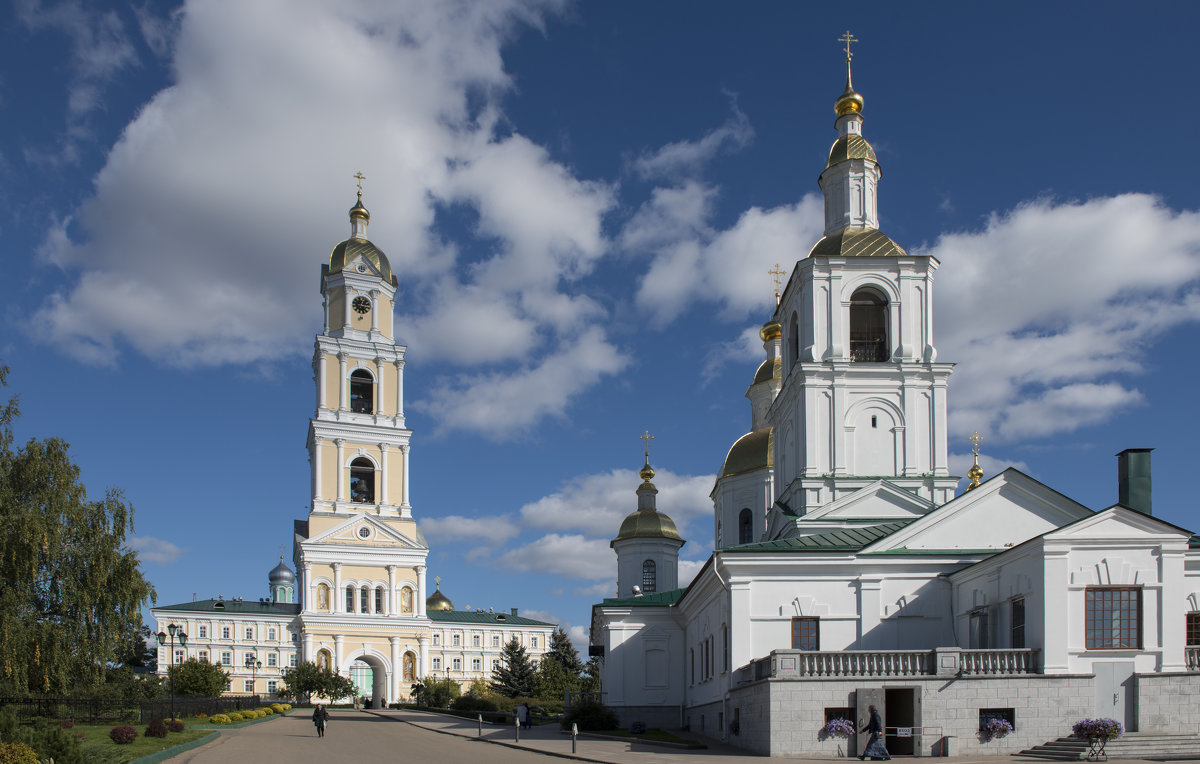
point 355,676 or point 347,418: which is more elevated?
point 347,418

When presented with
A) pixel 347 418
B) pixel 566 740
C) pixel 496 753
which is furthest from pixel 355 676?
pixel 496 753

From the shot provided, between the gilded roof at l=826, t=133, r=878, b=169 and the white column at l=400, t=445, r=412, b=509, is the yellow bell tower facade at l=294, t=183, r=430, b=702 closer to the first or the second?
the white column at l=400, t=445, r=412, b=509

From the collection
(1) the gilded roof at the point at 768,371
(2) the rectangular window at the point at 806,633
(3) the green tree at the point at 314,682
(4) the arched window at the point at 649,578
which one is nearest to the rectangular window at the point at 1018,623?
(2) the rectangular window at the point at 806,633

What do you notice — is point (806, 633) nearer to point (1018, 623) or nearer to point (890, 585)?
point (890, 585)

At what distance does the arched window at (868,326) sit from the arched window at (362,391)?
150 feet

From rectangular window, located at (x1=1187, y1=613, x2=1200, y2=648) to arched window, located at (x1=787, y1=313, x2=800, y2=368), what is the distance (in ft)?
55.7

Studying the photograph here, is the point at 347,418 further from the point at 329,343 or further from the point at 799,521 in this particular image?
the point at 799,521

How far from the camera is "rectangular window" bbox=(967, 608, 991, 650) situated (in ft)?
87.4

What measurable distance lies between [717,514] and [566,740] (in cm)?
2554

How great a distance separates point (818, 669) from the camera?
23.8 metres

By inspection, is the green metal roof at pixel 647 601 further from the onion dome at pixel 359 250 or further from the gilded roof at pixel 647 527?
the onion dome at pixel 359 250

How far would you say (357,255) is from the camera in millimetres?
77562

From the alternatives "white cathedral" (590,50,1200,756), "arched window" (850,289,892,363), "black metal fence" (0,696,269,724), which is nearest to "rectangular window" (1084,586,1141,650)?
"white cathedral" (590,50,1200,756)

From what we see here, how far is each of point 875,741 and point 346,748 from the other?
47.0 feet
